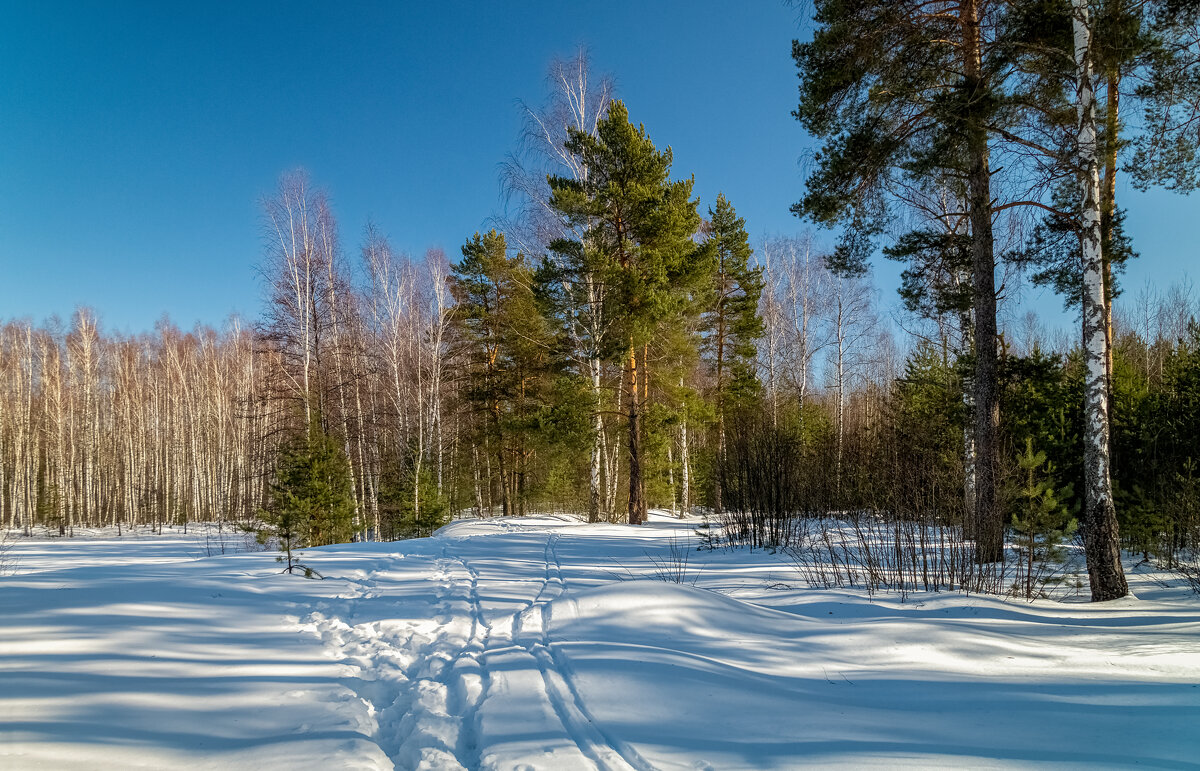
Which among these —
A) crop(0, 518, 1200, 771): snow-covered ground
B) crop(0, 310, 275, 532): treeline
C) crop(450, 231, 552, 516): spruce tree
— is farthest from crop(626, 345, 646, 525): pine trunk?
crop(0, 310, 275, 532): treeline

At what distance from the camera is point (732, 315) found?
71.9 ft

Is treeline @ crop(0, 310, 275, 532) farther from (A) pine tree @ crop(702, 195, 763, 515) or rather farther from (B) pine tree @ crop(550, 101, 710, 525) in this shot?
(A) pine tree @ crop(702, 195, 763, 515)

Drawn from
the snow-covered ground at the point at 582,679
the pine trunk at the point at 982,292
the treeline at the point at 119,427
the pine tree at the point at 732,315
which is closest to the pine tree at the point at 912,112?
the pine trunk at the point at 982,292

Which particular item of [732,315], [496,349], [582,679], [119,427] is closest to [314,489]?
[582,679]

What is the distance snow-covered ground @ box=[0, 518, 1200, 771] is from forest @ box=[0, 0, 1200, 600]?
6.03ft

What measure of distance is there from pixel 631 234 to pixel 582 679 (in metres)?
12.7

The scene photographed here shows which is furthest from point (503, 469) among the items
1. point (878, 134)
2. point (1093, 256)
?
point (1093, 256)

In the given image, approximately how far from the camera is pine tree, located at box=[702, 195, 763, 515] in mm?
20828

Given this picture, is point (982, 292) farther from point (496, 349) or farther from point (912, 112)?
point (496, 349)

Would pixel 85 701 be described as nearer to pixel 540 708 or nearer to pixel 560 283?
pixel 540 708

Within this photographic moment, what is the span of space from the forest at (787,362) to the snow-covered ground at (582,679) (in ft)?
6.03

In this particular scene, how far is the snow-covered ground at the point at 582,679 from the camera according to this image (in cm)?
234

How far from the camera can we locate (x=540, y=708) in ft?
9.34

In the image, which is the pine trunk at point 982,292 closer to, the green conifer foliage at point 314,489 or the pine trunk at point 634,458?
the pine trunk at point 634,458
